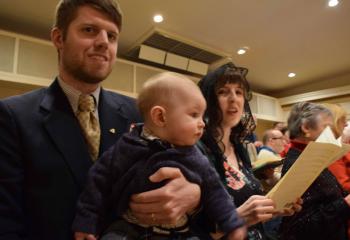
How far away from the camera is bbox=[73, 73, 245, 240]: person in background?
2.89 ft

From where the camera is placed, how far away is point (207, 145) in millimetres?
1378

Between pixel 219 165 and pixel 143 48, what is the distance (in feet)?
11.1

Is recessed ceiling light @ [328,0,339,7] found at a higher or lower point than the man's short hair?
higher

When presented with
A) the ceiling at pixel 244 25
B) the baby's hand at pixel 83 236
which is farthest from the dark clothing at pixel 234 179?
the ceiling at pixel 244 25

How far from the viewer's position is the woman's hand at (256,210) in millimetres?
1127

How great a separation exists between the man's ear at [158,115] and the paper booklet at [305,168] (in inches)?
21.2

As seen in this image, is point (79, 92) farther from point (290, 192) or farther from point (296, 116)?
point (296, 116)

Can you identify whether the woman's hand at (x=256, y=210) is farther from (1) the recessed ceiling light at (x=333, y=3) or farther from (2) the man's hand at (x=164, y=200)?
(1) the recessed ceiling light at (x=333, y=3)

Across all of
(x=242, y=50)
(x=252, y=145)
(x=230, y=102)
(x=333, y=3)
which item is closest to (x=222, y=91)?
(x=230, y=102)

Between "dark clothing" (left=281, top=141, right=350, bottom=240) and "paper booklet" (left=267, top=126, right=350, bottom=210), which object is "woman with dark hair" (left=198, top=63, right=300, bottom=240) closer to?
"paper booklet" (left=267, top=126, right=350, bottom=210)

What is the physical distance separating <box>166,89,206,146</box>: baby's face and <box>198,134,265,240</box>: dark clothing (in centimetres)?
37

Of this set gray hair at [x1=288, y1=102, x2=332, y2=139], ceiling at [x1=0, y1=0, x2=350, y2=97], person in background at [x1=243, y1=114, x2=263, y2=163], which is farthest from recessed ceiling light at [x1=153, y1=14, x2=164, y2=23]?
gray hair at [x1=288, y1=102, x2=332, y2=139]

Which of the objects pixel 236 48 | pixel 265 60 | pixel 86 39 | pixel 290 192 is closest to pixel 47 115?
pixel 86 39

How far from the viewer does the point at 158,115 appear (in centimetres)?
96
